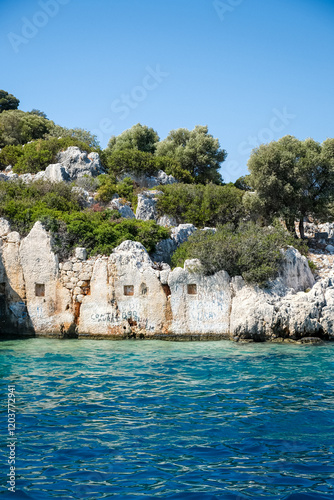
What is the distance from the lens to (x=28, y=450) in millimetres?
6789

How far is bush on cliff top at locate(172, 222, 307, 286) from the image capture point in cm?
1811

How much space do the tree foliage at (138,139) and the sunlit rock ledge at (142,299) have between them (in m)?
24.2

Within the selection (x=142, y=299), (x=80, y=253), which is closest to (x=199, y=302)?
(x=142, y=299)

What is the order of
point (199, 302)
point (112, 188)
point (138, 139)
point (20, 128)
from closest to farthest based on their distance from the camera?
point (199, 302) → point (112, 188) → point (20, 128) → point (138, 139)

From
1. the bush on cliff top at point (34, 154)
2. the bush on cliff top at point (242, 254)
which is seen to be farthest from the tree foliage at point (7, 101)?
the bush on cliff top at point (242, 254)

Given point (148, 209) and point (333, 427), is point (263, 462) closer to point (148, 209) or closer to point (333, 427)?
point (333, 427)

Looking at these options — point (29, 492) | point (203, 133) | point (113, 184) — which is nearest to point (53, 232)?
point (113, 184)

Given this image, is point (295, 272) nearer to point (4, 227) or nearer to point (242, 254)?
point (242, 254)

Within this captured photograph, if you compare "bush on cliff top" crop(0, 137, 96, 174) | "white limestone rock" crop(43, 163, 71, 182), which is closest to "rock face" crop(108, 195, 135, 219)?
"white limestone rock" crop(43, 163, 71, 182)

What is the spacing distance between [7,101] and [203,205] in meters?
46.0

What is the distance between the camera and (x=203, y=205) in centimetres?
2605

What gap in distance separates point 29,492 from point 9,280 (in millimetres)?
14543

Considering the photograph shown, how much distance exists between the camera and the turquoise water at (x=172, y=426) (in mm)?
5805

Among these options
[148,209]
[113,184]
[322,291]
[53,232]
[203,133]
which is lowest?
[322,291]
